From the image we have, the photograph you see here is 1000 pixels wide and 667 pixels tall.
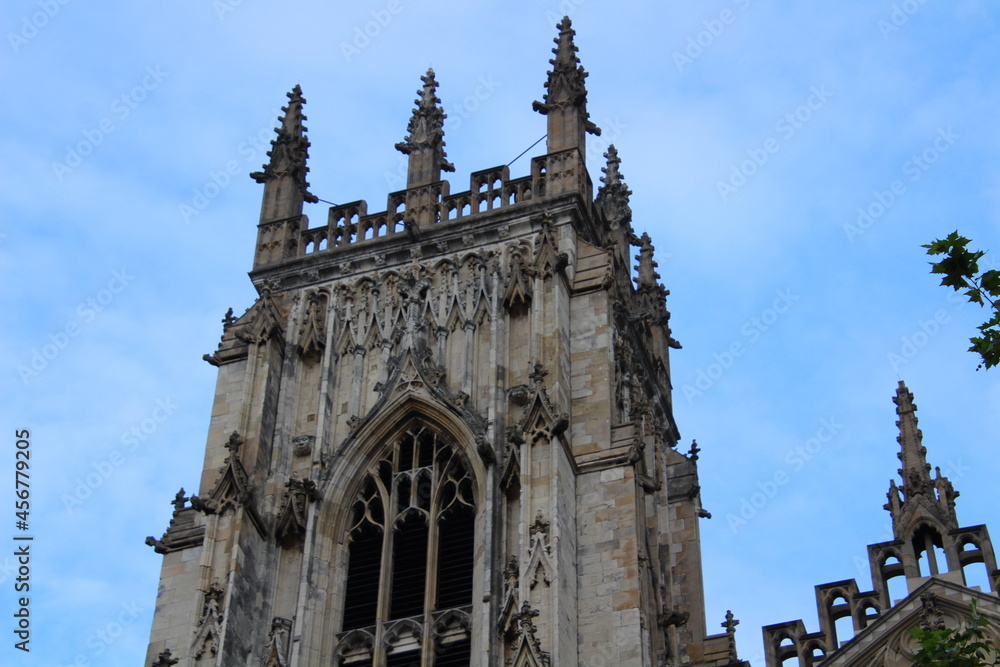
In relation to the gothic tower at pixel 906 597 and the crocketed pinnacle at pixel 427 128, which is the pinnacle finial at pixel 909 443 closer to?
the gothic tower at pixel 906 597

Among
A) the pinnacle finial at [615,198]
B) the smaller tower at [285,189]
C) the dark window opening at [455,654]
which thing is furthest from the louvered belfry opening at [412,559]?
the pinnacle finial at [615,198]

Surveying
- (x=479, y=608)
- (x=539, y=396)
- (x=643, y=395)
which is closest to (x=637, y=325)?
(x=643, y=395)

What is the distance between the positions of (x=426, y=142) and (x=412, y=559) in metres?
9.13

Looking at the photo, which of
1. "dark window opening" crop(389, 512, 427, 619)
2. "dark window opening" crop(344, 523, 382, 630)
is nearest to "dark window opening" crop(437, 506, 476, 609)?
"dark window opening" crop(389, 512, 427, 619)

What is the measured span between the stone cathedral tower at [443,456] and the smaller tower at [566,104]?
0.16 ft

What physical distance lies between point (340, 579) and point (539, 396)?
12.4 ft

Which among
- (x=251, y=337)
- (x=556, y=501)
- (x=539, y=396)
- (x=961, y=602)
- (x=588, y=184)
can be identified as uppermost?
(x=588, y=184)

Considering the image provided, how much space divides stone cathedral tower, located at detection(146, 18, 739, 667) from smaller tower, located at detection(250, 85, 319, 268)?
7 centimetres

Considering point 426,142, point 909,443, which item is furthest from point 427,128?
point 909,443

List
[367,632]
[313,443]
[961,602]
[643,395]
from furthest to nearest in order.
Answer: [643,395] → [313,443] → [367,632] → [961,602]

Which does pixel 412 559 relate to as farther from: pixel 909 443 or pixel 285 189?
pixel 285 189

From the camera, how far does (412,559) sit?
27.4 metres

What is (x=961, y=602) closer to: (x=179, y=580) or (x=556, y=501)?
(x=556, y=501)

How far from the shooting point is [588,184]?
32344mm
